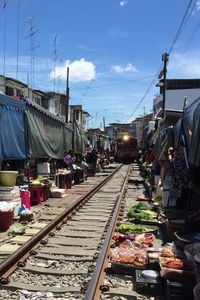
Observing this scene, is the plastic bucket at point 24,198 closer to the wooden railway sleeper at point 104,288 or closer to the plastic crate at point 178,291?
the wooden railway sleeper at point 104,288

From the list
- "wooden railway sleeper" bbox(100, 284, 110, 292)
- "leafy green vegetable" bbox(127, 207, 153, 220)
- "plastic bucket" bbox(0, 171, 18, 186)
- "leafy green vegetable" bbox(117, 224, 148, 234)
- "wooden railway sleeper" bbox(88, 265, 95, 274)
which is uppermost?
"plastic bucket" bbox(0, 171, 18, 186)

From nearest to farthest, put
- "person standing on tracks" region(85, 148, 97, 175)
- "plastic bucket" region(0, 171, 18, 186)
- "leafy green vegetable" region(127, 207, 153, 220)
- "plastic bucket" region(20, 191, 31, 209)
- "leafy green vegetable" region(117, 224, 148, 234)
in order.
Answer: "leafy green vegetable" region(117, 224, 148, 234), "leafy green vegetable" region(127, 207, 153, 220), "plastic bucket" region(0, 171, 18, 186), "plastic bucket" region(20, 191, 31, 209), "person standing on tracks" region(85, 148, 97, 175)

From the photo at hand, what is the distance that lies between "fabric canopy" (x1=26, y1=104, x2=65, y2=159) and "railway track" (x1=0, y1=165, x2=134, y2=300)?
4.85 meters

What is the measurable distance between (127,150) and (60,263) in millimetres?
52279

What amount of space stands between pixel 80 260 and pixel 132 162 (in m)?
54.4

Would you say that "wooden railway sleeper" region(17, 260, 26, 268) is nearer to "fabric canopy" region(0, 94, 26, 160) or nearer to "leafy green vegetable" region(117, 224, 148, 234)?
"leafy green vegetable" region(117, 224, 148, 234)

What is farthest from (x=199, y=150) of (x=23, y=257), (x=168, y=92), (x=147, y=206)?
(x=168, y=92)

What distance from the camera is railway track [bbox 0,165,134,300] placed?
20.1 ft

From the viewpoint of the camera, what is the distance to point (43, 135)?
18438mm

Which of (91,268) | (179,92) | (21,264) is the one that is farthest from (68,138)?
(179,92)

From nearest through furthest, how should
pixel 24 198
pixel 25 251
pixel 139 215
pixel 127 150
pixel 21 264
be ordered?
pixel 21 264
pixel 25 251
pixel 139 215
pixel 24 198
pixel 127 150

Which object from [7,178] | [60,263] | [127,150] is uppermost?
[127,150]

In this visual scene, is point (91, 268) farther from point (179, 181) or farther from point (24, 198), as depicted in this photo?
point (24, 198)

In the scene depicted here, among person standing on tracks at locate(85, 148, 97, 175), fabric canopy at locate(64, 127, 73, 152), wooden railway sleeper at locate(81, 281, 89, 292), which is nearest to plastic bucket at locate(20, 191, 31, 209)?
wooden railway sleeper at locate(81, 281, 89, 292)
